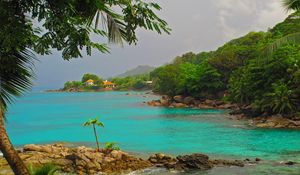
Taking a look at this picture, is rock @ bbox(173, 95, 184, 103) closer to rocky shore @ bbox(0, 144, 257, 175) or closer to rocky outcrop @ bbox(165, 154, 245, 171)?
rocky shore @ bbox(0, 144, 257, 175)

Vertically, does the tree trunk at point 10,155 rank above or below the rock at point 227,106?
above

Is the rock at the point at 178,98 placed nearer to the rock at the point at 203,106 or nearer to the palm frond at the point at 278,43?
the rock at the point at 203,106

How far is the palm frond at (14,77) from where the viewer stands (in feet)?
22.7

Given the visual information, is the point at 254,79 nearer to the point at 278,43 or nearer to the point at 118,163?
the point at 118,163

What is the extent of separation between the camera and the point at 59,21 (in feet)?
21.9

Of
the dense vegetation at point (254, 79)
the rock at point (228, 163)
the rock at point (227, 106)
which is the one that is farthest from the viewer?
the rock at point (227, 106)

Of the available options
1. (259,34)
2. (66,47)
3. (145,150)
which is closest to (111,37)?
(66,47)

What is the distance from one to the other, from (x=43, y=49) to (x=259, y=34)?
96771mm

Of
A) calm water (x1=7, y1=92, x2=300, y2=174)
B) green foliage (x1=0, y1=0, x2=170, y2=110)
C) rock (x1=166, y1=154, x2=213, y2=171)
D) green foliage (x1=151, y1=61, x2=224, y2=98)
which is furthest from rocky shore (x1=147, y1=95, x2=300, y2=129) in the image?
green foliage (x1=0, y1=0, x2=170, y2=110)

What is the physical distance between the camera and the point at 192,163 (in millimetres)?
25797

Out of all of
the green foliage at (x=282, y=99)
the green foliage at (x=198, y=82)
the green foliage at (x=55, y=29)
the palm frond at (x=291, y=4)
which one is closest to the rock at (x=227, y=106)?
the green foliage at (x=198, y=82)

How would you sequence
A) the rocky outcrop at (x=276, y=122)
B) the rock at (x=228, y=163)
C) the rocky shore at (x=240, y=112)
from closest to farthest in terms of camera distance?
the rock at (x=228, y=163), the rocky outcrop at (x=276, y=122), the rocky shore at (x=240, y=112)

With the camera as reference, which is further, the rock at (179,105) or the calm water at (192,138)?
the rock at (179,105)

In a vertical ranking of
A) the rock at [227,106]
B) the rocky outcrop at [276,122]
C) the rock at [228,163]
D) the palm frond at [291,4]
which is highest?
the palm frond at [291,4]
